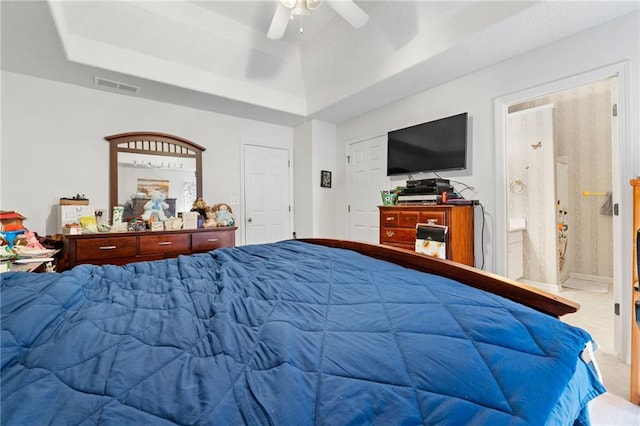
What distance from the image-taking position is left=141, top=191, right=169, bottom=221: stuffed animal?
330 centimetres

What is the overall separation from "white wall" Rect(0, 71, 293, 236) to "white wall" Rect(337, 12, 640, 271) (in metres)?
3.03

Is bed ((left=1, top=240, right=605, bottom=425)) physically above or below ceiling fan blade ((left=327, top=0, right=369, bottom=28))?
below

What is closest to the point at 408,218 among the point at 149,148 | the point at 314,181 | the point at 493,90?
the point at 493,90

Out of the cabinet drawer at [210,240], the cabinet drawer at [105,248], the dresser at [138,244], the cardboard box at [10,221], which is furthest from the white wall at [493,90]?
the cardboard box at [10,221]

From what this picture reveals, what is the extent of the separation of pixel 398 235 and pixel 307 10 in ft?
7.33

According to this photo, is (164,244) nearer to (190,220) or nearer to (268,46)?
(190,220)

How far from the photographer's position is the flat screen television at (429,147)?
2.93m

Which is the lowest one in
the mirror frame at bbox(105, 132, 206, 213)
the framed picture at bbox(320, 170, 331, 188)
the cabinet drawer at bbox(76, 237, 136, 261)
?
the cabinet drawer at bbox(76, 237, 136, 261)

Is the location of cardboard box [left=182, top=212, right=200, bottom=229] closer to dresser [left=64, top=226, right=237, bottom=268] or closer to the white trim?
dresser [left=64, top=226, right=237, bottom=268]

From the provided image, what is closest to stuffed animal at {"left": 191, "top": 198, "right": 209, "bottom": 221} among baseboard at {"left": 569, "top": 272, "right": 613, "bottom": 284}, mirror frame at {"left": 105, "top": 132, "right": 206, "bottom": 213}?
mirror frame at {"left": 105, "top": 132, "right": 206, "bottom": 213}

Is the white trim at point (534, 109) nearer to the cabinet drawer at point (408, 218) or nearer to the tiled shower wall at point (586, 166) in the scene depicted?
the tiled shower wall at point (586, 166)

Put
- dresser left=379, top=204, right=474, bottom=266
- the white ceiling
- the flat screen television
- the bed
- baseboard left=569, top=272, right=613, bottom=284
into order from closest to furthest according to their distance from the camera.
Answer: the bed → the white ceiling → dresser left=379, top=204, right=474, bottom=266 → the flat screen television → baseboard left=569, top=272, right=613, bottom=284

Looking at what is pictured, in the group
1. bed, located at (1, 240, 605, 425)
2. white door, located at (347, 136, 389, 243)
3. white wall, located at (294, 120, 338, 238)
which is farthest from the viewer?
white wall, located at (294, 120, 338, 238)

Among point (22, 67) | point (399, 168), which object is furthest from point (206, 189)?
point (399, 168)
